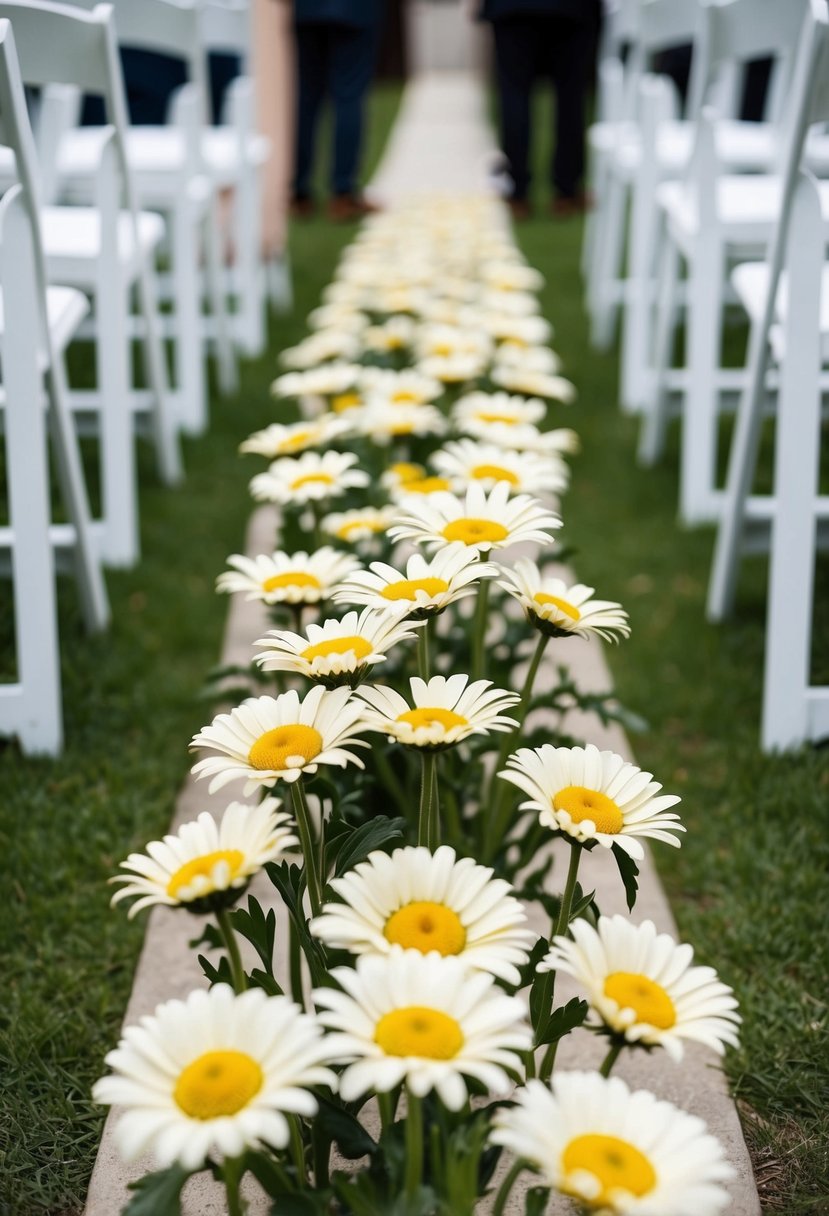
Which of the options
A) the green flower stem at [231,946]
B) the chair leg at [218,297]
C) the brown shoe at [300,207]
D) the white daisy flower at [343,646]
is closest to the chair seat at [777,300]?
the white daisy flower at [343,646]

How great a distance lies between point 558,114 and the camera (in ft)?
24.9

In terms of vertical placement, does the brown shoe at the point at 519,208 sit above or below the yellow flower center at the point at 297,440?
below

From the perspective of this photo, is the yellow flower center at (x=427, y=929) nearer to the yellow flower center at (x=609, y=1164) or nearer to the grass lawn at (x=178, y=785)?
the yellow flower center at (x=609, y=1164)

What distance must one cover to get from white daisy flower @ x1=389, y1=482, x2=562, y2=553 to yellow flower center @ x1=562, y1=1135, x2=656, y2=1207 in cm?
67

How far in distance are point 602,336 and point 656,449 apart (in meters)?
1.42

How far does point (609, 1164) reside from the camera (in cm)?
84

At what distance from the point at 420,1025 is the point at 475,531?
65 centimetres

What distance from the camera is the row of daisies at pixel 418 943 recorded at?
0.85 meters

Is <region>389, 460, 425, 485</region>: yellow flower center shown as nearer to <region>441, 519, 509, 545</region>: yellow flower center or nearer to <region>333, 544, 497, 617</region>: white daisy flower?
<region>441, 519, 509, 545</region>: yellow flower center

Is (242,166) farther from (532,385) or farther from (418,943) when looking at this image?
(418,943)

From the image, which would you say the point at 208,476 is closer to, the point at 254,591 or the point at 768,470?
the point at 768,470

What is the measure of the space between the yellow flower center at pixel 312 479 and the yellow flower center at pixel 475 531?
18.0 inches

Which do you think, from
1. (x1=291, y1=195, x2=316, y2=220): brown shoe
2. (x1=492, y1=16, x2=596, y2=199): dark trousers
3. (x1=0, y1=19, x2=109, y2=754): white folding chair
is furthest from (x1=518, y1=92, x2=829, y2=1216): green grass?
(x1=291, y1=195, x2=316, y2=220): brown shoe

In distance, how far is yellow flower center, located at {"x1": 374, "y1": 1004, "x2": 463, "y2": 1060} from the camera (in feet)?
2.87
